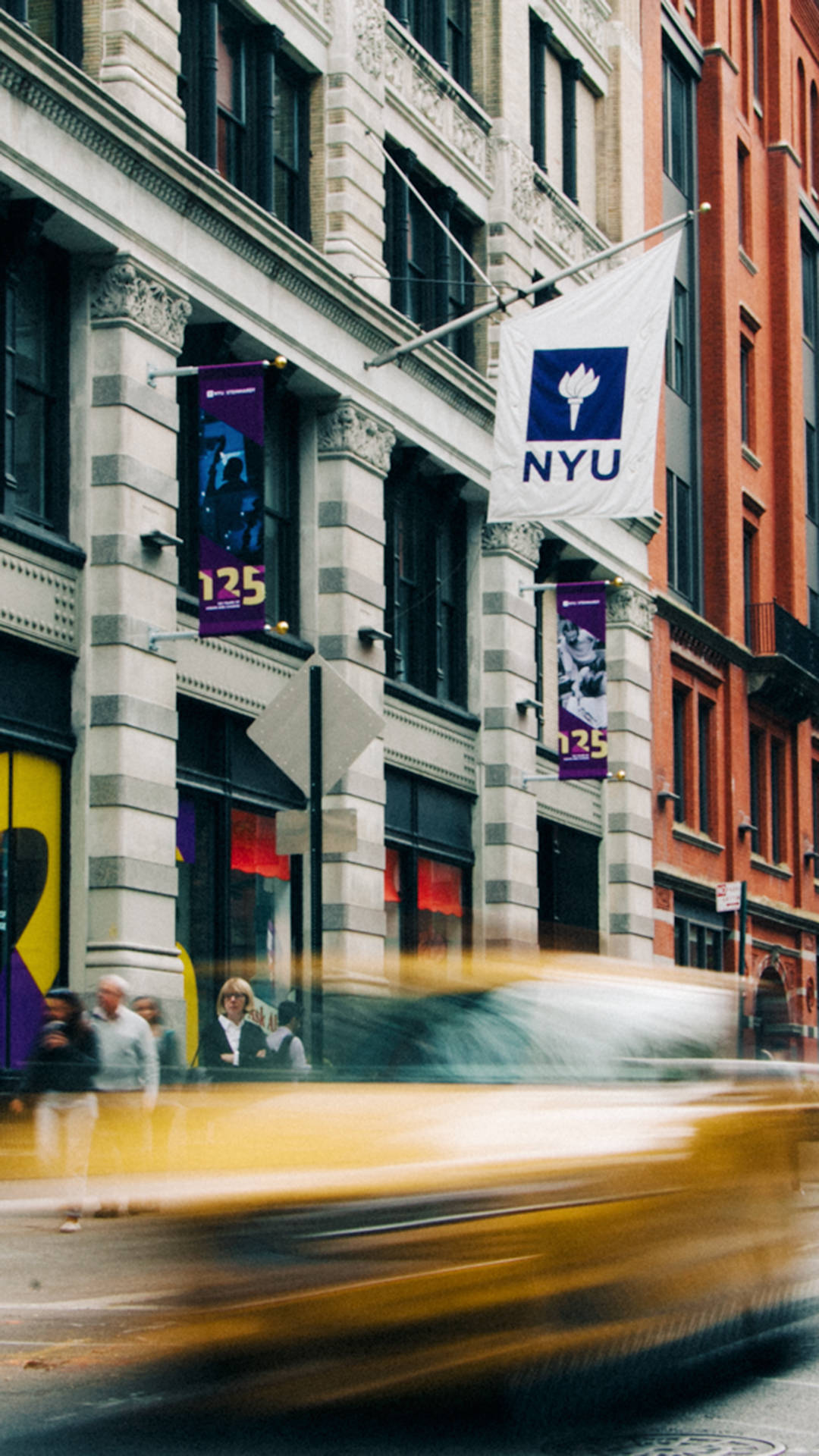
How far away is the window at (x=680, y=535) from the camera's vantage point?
38281mm

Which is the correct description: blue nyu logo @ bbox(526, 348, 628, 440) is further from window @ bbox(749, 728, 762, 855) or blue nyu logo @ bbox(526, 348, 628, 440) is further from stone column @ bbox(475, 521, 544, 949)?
window @ bbox(749, 728, 762, 855)

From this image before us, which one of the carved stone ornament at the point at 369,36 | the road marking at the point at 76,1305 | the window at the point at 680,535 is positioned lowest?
the road marking at the point at 76,1305

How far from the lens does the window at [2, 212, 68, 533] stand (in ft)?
60.6

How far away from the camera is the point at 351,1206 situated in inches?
289

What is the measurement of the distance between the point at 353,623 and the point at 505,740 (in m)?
4.85

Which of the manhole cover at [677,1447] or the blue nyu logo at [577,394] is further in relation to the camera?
the blue nyu logo at [577,394]

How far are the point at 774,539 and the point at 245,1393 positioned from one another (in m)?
39.5

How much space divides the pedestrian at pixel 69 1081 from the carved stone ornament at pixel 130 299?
756 centimetres

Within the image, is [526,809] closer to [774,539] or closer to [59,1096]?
[59,1096]

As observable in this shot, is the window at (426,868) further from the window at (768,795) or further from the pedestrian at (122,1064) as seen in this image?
the window at (768,795)

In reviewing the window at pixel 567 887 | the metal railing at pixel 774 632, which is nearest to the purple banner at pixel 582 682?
the window at pixel 567 887

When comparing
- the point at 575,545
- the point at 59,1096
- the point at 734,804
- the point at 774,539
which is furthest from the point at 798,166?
the point at 59,1096

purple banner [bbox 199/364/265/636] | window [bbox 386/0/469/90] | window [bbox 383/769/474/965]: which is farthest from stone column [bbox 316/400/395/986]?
window [bbox 386/0/469/90]

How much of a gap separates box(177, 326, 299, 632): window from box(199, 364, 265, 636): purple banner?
182cm
